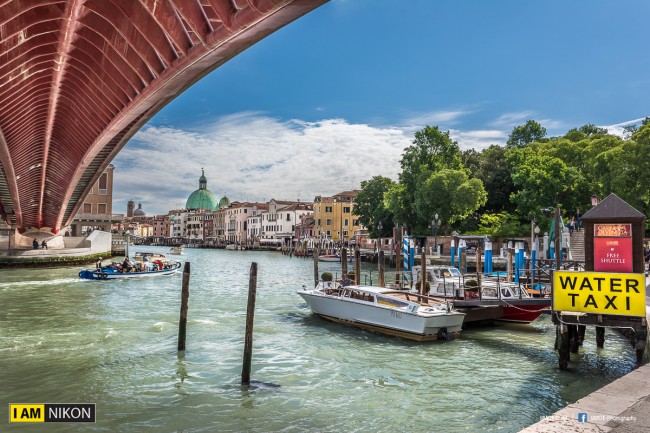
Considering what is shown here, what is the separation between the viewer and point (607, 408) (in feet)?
17.9

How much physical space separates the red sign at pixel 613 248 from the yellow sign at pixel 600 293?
0.80 m

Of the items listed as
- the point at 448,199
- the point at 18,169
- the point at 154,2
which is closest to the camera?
the point at 154,2

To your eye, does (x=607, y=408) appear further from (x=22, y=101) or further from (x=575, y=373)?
(x=22, y=101)

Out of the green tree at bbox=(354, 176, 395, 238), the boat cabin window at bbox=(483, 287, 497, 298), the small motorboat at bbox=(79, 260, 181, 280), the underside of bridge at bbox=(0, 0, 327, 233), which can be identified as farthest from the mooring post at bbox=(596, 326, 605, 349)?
the green tree at bbox=(354, 176, 395, 238)

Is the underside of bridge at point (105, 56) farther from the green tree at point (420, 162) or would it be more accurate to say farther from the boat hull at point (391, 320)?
the green tree at point (420, 162)

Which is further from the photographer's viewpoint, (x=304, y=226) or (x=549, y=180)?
(x=304, y=226)

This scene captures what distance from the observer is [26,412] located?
803 centimetres

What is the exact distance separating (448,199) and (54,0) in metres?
37.7

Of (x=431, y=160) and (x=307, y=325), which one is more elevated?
(x=431, y=160)

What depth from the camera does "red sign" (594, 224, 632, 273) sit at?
32.7 feet

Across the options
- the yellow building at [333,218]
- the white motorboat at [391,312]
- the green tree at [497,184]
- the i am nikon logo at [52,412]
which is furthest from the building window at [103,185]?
the i am nikon logo at [52,412]

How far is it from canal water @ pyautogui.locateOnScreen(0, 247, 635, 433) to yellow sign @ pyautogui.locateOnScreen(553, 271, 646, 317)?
1461 millimetres

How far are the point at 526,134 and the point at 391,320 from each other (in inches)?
2249

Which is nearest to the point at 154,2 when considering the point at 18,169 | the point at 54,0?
the point at 54,0
